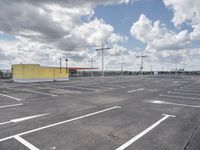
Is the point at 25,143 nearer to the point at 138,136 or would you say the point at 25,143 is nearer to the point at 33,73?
the point at 138,136

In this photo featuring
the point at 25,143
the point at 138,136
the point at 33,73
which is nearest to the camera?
the point at 25,143

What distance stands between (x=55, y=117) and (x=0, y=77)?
109 feet

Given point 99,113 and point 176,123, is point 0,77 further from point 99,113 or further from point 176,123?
point 176,123

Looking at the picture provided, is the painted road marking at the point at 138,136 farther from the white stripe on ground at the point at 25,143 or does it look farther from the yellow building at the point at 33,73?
the yellow building at the point at 33,73

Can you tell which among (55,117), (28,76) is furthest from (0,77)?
(55,117)

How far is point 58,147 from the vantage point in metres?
3.78

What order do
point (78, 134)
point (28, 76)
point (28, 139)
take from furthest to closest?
point (28, 76), point (78, 134), point (28, 139)

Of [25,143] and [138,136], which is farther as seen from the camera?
[138,136]

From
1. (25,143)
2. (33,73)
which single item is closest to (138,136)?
(25,143)

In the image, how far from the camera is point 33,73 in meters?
25.8

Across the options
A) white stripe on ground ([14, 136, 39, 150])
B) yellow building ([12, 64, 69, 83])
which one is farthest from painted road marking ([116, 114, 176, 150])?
yellow building ([12, 64, 69, 83])

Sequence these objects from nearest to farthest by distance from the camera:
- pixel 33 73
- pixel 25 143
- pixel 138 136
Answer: pixel 25 143, pixel 138 136, pixel 33 73

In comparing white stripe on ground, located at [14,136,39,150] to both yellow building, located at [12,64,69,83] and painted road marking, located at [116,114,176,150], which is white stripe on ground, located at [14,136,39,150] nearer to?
painted road marking, located at [116,114,176,150]

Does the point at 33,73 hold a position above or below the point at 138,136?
above
